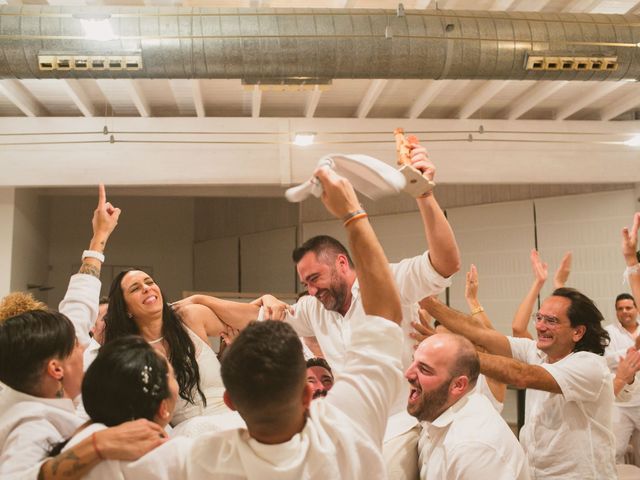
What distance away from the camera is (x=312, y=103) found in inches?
290

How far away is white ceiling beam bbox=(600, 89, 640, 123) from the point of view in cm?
761

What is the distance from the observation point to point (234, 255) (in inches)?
459

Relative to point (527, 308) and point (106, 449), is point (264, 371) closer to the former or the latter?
point (106, 449)

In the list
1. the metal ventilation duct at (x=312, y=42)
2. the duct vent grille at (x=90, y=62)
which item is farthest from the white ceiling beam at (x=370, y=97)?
the duct vent grille at (x=90, y=62)

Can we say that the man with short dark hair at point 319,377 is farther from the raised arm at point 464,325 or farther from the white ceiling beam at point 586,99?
the white ceiling beam at point 586,99

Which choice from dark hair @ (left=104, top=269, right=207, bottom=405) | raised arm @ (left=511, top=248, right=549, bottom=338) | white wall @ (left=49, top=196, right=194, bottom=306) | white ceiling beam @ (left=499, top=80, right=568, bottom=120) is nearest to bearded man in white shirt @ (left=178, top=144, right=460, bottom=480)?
dark hair @ (left=104, top=269, right=207, bottom=405)

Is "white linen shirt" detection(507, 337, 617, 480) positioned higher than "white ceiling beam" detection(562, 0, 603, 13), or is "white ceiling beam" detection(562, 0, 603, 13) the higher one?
"white ceiling beam" detection(562, 0, 603, 13)

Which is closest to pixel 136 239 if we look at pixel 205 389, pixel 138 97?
pixel 138 97

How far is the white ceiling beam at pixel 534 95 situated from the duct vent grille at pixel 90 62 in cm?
443

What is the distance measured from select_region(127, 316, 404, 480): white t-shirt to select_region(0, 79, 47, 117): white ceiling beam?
244 inches

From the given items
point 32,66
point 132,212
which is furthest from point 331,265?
point 132,212

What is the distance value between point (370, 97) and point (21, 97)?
3.78 metres

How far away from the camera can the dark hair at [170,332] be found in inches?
118

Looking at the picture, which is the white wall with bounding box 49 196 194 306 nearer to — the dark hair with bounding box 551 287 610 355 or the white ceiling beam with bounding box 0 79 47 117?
the white ceiling beam with bounding box 0 79 47 117
